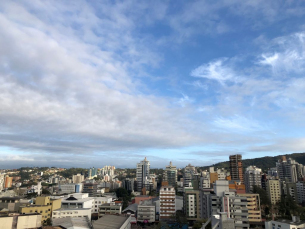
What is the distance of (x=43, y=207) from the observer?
28109mm

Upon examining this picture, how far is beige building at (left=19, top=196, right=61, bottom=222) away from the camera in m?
26.7

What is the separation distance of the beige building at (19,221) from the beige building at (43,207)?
4.69 meters

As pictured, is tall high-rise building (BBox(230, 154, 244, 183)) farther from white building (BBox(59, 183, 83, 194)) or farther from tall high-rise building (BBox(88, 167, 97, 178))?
tall high-rise building (BBox(88, 167, 97, 178))

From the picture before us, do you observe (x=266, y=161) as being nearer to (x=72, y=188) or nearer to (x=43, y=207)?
(x=72, y=188)

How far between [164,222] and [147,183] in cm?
3511

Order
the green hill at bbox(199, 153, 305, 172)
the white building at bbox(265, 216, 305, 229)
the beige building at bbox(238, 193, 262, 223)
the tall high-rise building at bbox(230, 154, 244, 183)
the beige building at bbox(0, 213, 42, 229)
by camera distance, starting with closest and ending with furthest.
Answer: the white building at bbox(265, 216, 305, 229) → the beige building at bbox(0, 213, 42, 229) → the beige building at bbox(238, 193, 262, 223) → the tall high-rise building at bbox(230, 154, 244, 183) → the green hill at bbox(199, 153, 305, 172)

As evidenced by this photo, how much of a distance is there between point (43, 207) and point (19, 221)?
21.7 ft

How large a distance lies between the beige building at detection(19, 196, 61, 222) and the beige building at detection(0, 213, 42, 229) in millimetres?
4690

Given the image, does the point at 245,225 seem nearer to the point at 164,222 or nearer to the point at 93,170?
the point at 164,222

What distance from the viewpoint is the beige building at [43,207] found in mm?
26741

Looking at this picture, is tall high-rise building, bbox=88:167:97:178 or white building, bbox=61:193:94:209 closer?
white building, bbox=61:193:94:209

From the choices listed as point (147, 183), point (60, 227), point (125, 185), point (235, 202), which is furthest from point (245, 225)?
point (125, 185)

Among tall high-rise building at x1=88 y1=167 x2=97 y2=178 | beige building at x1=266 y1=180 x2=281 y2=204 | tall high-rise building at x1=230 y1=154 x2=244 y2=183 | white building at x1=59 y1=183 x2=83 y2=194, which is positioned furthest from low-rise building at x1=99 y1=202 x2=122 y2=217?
tall high-rise building at x1=88 y1=167 x2=97 y2=178

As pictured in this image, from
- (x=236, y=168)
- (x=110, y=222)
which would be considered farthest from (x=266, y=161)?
(x=110, y=222)
